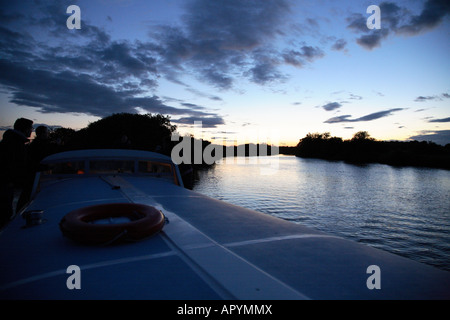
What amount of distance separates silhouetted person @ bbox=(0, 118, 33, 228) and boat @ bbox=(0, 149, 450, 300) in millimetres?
1275

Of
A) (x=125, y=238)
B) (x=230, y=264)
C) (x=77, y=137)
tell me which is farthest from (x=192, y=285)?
(x=77, y=137)

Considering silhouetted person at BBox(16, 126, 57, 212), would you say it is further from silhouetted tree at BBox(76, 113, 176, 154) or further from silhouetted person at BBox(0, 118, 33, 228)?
silhouetted tree at BBox(76, 113, 176, 154)

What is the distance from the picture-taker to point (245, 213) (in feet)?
14.7

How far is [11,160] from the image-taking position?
14.5 ft

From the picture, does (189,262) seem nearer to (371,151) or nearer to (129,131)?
(129,131)

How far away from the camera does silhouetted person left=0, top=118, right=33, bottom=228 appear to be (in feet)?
14.4

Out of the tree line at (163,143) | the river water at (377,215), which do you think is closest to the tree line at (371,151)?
the tree line at (163,143)

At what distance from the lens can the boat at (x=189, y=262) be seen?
1.85 metres

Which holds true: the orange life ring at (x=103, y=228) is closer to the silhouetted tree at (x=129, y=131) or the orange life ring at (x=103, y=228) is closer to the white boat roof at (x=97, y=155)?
the white boat roof at (x=97, y=155)

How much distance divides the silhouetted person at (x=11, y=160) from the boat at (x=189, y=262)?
1275mm

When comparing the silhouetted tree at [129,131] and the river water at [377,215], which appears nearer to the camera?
the river water at [377,215]

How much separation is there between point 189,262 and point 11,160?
457 cm

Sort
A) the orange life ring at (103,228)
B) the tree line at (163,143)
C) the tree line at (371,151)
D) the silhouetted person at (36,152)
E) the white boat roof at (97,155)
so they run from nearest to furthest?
the orange life ring at (103,228) < the silhouetted person at (36,152) < the white boat roof at (97,155) < the tree line at (163,143) < the tree line at (371,151)
